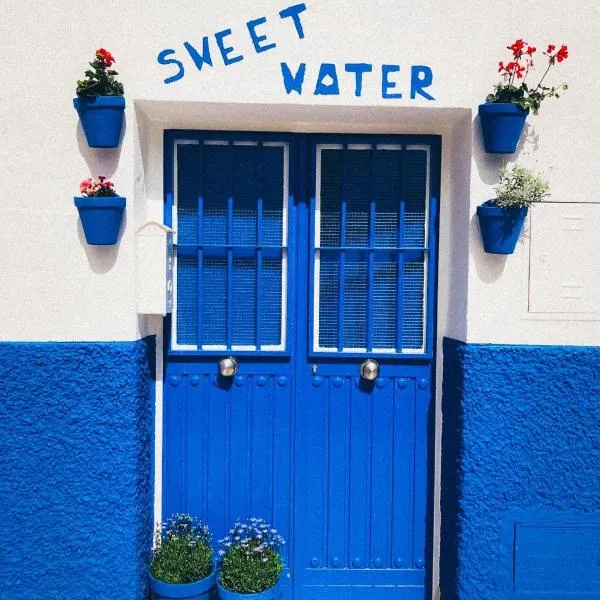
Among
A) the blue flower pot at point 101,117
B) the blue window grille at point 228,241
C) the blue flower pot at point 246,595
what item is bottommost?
the blue flower pot at point 246,595

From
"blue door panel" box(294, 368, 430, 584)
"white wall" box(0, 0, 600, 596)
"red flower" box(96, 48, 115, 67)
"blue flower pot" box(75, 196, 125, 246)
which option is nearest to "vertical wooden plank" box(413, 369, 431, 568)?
"blue door panel" box(294, 368, 430, 584)

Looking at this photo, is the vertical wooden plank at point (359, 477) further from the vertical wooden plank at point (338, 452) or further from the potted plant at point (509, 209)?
the potted plant at point (509, 209)

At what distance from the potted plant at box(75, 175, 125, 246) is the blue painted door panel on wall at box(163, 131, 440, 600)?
518mm

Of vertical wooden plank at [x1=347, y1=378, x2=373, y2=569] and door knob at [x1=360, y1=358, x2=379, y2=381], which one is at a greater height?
door knob at [x1=360, y1=358, x2=379, y2=381]

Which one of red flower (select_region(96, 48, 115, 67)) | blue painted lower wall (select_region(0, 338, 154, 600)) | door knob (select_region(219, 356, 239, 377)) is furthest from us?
door knob (select_region(219, 356, 239, 377))

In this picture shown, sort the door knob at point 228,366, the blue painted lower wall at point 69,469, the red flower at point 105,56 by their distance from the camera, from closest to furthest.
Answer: the red flower at point 105,56 → the blue painted lower wall at point 69,469 → the door knob at point 228,366

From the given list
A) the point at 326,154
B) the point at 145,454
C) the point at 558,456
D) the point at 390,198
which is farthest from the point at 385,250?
the point at 145,454

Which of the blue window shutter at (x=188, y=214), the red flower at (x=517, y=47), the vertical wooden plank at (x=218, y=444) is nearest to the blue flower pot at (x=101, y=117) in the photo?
the blue window shutter at (x=188, y=214)

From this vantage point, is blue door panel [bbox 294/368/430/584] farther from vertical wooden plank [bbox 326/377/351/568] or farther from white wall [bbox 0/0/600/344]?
white wall [bbox 0/0/600/344]

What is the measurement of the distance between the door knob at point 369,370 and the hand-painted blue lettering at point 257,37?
1.81 metres

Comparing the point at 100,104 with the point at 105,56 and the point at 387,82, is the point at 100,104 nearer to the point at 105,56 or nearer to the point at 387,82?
the point at 105,56

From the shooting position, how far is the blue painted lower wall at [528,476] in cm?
349

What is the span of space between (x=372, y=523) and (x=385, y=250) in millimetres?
1613

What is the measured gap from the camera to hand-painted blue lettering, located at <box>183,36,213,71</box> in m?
3.45
